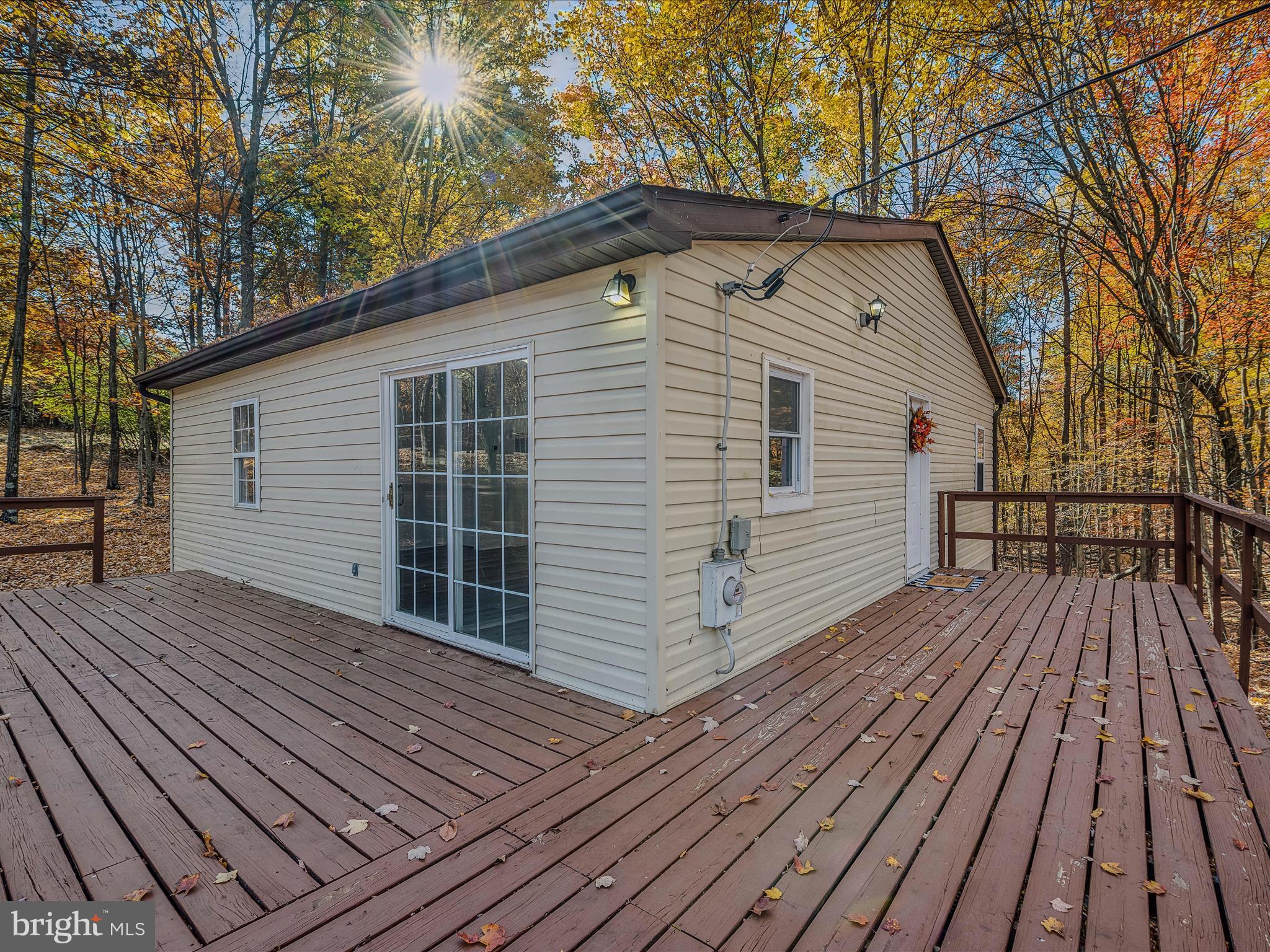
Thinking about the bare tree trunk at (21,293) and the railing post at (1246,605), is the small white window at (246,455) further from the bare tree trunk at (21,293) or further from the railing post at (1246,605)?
the railing post at (1246,605)

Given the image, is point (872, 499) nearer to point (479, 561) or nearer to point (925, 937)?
point (479, 561)

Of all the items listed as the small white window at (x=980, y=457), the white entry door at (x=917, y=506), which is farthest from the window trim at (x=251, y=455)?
the small white window at (x=980, y=457)

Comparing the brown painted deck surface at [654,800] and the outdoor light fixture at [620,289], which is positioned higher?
the outdoor light fixture at [620,289]

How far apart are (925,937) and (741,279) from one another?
10.2ft

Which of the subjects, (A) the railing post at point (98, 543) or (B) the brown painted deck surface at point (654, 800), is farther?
(A) the railing post at point (98, 543)

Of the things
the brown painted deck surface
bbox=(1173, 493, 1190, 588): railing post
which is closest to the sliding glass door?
the brown painted deck surface

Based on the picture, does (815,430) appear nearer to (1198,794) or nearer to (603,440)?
(603,440)

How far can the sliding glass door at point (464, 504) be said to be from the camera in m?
3.55

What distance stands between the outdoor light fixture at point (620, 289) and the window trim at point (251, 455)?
4.85 m

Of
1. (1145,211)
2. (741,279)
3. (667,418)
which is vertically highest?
(1145,211)

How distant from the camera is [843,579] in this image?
476 centimetres

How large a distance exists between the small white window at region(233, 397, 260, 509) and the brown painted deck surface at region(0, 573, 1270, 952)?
249cm

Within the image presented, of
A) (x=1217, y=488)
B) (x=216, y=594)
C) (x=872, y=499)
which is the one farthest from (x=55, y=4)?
(x=1217, y=488)

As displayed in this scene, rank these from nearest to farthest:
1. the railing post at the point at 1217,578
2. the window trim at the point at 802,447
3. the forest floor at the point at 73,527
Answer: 1. the window trim at the point at 802,447
2. the railing post at the point at 1217,578
3. the forest floor at the point at 73,527
